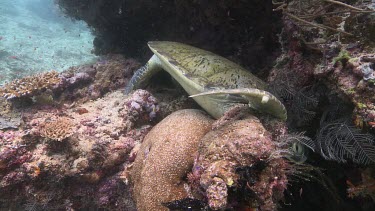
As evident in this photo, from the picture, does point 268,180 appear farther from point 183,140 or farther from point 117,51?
point 117,51

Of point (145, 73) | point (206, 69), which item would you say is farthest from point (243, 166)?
point (145, 73)

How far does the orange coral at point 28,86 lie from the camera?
15.4 feet

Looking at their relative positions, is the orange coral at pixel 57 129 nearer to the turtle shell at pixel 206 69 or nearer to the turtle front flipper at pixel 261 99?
the turtle shell at pixel 206 69

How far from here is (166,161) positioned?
2.76m

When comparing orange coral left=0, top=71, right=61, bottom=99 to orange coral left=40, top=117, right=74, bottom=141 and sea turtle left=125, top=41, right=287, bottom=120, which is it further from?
sea turtle left=125, top=41, right=287, bottom=120

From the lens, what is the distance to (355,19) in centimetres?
272

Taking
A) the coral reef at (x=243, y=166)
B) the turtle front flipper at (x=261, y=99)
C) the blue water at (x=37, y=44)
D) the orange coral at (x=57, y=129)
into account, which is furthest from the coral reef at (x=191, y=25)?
the orange coral at (x=57, y=129)

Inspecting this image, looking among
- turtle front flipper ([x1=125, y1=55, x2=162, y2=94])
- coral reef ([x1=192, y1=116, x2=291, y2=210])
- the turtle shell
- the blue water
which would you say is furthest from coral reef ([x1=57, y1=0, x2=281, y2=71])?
the blue water

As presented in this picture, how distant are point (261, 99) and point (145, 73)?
9.50 ft

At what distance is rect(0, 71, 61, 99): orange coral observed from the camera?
469 cm

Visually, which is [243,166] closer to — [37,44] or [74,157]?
[74,157]

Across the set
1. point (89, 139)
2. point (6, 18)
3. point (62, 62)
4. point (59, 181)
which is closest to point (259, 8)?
point (89, 139)

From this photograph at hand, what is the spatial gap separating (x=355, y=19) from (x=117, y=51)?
551cm

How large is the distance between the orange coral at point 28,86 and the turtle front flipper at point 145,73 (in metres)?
1.65
